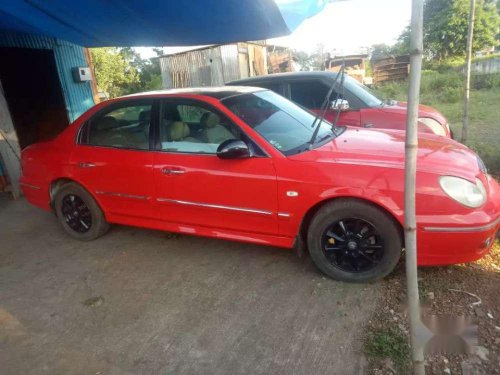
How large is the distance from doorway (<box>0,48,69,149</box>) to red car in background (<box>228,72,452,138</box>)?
374 centimetres

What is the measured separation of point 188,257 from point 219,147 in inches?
48.9

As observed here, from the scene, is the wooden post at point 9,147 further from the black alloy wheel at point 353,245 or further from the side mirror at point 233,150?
the black alloy wheel at point 353,245

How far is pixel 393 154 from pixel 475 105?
1049 cm

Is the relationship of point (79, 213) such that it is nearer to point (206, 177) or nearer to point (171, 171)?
point (171, 171)

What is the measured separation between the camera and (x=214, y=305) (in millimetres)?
2949

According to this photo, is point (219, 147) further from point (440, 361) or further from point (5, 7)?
point (5, 7)

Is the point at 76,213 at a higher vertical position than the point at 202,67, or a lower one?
lower

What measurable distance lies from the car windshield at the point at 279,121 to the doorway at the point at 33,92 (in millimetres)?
4957

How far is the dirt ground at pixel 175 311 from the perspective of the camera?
95.3 inches

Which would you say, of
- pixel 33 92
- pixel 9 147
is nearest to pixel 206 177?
pixel 9 147

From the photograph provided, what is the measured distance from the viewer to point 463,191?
262 cm

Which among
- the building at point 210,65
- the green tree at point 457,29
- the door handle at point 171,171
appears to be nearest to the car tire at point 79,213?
the door handle at point 171,171

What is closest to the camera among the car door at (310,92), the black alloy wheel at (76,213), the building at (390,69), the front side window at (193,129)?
the front side window at (193,129)

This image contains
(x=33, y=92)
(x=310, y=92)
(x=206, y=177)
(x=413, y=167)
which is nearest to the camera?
(x=413, y=167)
